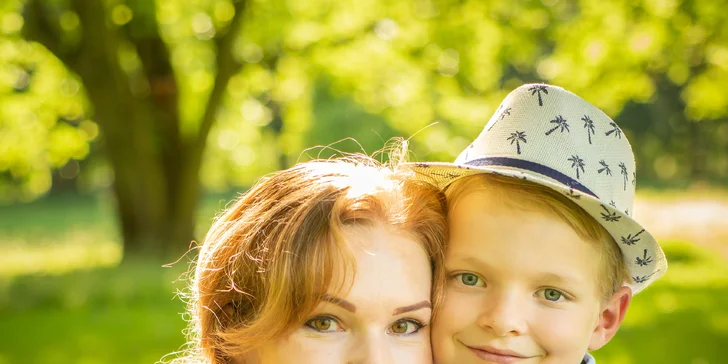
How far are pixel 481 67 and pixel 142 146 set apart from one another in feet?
16.5

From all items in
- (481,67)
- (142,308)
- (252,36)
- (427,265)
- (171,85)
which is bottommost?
(142,308)

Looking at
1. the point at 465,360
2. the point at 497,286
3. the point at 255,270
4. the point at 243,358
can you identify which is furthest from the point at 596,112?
the point at 243,358

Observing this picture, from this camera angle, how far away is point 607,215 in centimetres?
211

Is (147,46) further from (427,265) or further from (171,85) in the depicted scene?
(427,265)

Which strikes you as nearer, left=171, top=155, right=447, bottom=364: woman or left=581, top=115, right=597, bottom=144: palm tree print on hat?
left=171, top=155, right=447, bottom=364: woman

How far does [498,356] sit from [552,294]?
8.8 inches

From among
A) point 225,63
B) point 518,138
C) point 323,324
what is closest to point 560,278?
point 518,138

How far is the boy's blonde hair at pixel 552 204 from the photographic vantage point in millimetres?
2111

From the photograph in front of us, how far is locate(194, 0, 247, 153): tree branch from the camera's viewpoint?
1111cm

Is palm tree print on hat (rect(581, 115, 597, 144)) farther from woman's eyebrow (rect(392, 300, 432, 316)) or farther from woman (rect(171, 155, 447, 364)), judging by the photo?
woman's eyebrow (rect(392, 300, 432, 316))

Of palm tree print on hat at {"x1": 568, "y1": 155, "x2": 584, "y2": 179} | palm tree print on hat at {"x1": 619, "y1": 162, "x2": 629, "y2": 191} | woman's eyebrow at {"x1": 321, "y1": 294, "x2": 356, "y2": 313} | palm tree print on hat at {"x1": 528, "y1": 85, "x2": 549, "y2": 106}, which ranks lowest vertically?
woman's eyebrow at {"x1": 321, "y1": 294, "x2": 356, "y2": 313}

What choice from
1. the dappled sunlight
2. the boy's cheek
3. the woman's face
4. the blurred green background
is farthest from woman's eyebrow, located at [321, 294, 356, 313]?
the dappled sunlight

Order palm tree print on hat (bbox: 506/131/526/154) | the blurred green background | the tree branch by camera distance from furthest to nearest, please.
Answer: the tree branch, the blurred green background, palm tree print on hat (bbox: 506/131/526/154)

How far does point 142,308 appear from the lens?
30.1 ft
